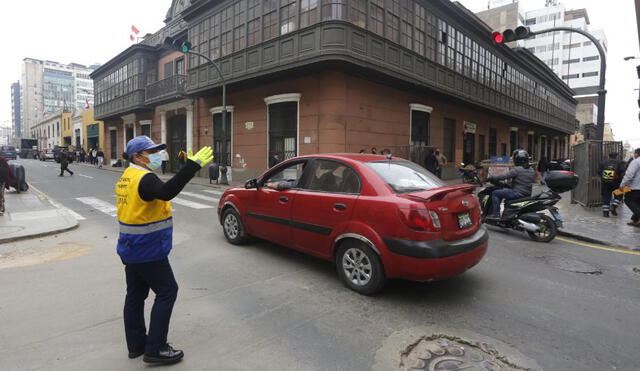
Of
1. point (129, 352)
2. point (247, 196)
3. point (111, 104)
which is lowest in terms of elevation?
point (129, 352)

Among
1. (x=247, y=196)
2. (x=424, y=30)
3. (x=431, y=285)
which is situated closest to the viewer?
(x=431, y=285)

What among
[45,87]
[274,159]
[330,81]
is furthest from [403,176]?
[45,87]

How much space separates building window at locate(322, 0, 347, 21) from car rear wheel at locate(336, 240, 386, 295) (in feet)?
38.3

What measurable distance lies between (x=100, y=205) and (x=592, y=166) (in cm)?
1454

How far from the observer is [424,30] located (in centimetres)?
1745

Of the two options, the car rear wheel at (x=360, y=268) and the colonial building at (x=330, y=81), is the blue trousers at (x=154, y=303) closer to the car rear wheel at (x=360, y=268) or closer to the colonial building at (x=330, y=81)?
the car rear wheel at (x=360, y=268)

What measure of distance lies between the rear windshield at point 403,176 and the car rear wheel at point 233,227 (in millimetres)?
2567

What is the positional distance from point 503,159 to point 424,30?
301 inches

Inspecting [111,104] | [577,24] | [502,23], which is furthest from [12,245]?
[577,24]

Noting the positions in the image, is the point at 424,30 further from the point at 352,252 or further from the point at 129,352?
the point at 129,352

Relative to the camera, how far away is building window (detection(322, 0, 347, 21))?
44.2 feet

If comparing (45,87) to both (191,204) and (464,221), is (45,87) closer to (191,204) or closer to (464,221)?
(191,204)

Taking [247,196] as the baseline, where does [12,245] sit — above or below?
below

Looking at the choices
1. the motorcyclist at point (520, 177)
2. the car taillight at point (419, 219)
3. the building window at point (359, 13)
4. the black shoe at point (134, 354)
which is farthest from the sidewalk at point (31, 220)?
the building window at point (359, 13)
